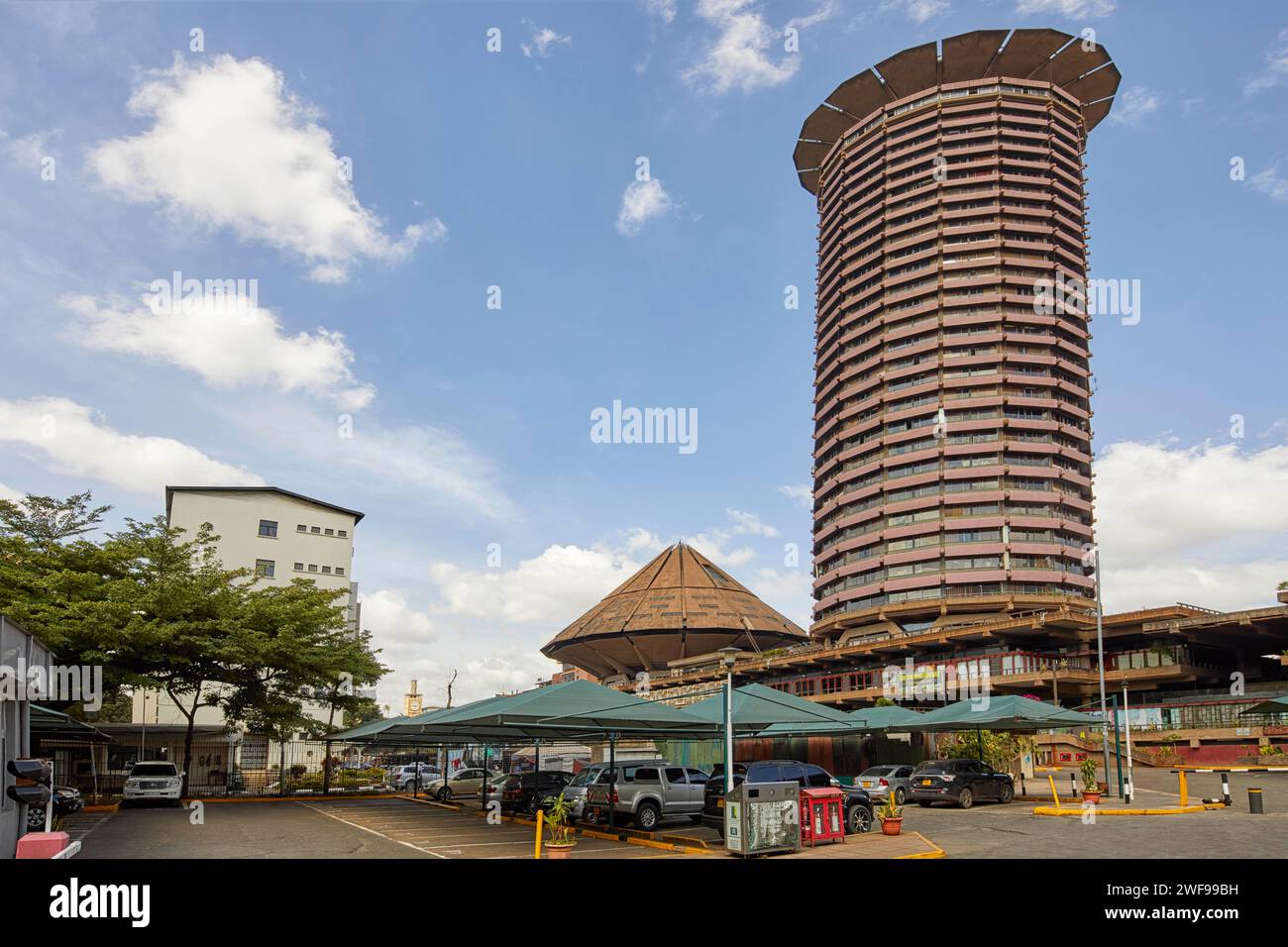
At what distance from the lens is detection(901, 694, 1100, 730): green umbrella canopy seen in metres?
32.1

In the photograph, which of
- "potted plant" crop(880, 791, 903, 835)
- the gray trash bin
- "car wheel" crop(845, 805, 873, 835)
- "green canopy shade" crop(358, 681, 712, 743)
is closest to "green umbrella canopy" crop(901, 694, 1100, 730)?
"car wheel" crop(845, 805, 873, 835)

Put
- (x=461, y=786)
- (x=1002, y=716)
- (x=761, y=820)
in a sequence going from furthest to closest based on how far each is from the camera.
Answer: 1. (x=461, y=786)
2. (x=1002, y=716)
3. (x=761, y=820)

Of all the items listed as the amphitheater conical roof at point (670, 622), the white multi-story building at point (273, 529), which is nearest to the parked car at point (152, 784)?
the white multi-story building at point (273, 529)

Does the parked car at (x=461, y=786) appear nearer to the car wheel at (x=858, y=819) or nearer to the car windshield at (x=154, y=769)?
the car windshield at (x=154, y=769)

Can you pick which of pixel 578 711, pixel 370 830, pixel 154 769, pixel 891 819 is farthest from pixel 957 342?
pixel 578 711

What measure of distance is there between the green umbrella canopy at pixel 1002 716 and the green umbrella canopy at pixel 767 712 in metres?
6.36

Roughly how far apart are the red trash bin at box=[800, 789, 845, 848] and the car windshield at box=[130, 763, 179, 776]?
28.0m

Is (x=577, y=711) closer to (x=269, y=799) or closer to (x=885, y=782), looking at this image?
(x=885, y=782)

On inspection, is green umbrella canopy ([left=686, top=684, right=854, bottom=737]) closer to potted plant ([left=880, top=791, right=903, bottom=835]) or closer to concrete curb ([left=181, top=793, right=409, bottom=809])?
potted plant ([left=880, top=791, right=903, bottom=835])

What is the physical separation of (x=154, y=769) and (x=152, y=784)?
1.15 m

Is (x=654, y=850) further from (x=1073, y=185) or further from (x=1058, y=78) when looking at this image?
(x=1058, y=78)

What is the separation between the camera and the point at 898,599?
101m

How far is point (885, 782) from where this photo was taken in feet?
111
